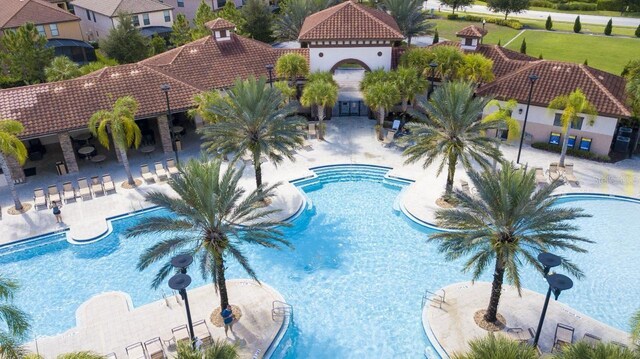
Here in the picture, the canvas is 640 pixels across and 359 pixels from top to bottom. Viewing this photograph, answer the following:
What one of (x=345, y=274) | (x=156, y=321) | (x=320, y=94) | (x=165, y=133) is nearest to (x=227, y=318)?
(x=156, y=321)

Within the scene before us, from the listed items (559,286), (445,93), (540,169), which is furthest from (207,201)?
(540,169)

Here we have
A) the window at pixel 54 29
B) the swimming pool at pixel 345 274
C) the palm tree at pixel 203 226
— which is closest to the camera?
the palm tree at pixel 203 226

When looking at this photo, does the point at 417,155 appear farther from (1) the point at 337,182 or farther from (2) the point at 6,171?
(2) the point at 6,171

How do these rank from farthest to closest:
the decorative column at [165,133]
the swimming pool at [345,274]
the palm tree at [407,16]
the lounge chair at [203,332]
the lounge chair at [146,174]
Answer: the palm tree at [407,16] < the decorative column at [165,133] < the lounge chair at [146,174] < the swimming pool at [345,274] < the lounge chair at [203,332]

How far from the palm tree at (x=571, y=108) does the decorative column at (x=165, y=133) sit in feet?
80.9

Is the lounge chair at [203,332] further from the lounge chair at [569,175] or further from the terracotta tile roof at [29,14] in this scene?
the terracotta tile roof at [29,14]

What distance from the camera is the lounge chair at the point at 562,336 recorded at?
1664 centimetres

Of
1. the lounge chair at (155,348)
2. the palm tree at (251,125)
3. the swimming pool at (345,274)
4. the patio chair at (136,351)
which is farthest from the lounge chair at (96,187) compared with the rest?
the lounge chair at (155,348)

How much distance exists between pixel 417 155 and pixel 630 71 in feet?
59.8

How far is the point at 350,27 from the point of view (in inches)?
1453

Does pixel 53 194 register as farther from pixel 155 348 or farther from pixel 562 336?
pixel 562 336

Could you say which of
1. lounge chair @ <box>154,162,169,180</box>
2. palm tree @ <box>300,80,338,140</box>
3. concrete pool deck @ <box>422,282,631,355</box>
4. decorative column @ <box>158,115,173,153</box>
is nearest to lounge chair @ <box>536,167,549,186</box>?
concrete pool deck @ <box>422,282,631,355</box>

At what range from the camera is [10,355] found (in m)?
12.3

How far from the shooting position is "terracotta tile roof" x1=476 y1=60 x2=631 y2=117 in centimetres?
2981
